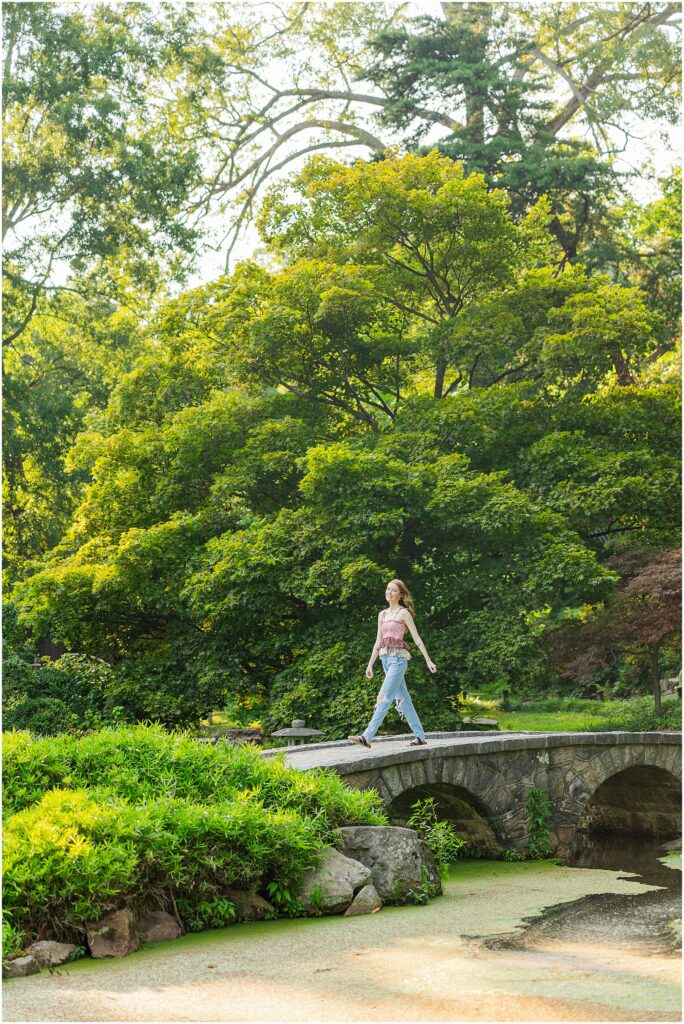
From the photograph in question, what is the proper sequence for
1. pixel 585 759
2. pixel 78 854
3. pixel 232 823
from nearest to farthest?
pixel 78 854, pixel 232 823, pixel 585 759

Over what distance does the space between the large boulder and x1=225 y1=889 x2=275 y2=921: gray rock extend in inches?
27.6

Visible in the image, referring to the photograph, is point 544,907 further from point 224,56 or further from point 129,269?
point 224,56

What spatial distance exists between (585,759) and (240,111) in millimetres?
14176

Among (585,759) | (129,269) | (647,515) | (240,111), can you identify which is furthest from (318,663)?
(240,111)

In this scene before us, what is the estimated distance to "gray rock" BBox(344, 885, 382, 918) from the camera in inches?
268

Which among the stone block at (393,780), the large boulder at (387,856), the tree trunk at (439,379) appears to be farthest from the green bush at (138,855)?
the tree trunk at (439,379)

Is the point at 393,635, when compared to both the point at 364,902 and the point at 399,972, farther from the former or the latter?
the point at 399,972

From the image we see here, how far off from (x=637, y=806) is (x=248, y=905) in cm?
723

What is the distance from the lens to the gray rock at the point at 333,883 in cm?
673

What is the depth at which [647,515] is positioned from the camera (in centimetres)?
1387

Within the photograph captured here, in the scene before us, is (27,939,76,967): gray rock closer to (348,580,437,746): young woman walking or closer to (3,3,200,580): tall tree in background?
(348,580,437,746): young woman walking

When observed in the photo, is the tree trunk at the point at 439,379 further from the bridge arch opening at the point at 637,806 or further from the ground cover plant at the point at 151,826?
the ground cover plant at the point at 151,826

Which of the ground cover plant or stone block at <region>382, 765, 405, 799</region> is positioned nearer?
the ground cover plant

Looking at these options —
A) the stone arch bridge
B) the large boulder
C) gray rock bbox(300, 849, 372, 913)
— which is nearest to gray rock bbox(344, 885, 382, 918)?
gray rock bbox(300, 849, 372, 913)
